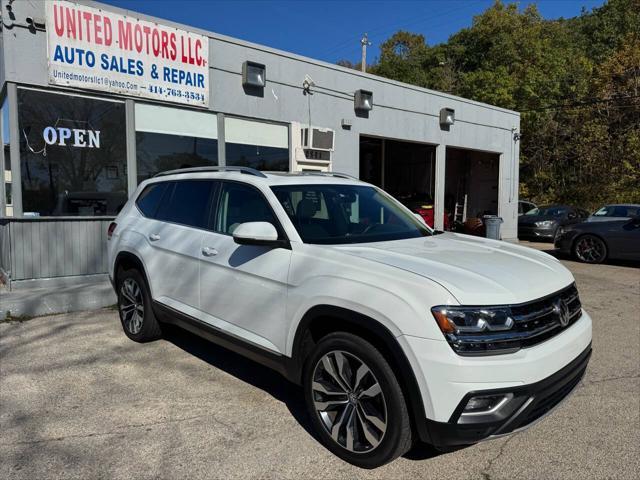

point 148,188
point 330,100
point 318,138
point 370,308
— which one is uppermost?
point 330,100

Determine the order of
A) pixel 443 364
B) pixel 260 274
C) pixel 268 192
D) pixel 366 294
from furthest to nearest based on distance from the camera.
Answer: pixel 268 192 → pixel 260 274 → pixel 366 294 → pixel 443 364

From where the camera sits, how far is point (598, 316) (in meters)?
6.69

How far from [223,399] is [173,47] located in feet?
20.6

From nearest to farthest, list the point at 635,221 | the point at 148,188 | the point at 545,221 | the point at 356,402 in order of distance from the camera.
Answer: the point at 356,402 → the point at 148,188 → the point at 635,221 → the point at 545,221

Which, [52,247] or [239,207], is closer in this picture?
[239,207]

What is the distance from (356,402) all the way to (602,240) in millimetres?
10974

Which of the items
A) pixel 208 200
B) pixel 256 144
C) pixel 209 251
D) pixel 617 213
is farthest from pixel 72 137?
pixel 617 213

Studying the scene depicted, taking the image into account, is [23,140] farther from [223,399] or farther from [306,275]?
[306,275]

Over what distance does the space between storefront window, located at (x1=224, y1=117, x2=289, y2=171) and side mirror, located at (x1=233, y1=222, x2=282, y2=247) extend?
592 centimetres

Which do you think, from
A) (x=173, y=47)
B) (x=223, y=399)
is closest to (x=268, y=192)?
(x=223, y=399)

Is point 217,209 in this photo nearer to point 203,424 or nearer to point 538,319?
point 203,424

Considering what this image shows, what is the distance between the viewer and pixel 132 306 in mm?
5199

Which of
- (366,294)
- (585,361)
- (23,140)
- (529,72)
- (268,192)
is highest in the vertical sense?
(529,72)

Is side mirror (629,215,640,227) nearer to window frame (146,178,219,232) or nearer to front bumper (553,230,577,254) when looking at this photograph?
front bumper (553,230,577,254)
